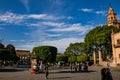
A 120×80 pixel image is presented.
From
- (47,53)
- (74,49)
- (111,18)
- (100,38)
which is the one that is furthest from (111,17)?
(47,53)

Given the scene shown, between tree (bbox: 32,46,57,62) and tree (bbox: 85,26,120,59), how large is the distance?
3070 cm

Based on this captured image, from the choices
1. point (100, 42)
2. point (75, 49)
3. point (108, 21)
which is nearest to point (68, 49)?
point (75, 49)

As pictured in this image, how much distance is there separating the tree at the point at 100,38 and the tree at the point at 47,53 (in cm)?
3070

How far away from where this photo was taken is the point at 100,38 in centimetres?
7838

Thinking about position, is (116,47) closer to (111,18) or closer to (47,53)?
(47,53)

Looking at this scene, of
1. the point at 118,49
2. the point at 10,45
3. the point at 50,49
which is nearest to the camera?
the point at 50,49

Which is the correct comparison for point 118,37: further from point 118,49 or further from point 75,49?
point 75,49

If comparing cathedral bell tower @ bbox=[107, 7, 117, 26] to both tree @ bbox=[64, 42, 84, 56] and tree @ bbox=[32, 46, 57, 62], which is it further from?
tree @ bbox=[32, 46, 57, 62]

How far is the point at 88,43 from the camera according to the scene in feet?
276

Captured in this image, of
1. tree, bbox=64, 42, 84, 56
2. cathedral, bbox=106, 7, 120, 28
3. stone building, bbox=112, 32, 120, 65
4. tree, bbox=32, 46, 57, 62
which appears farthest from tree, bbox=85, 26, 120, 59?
tree, bbox=32, 46, 57, 62

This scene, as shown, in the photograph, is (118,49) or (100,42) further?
(100,42)

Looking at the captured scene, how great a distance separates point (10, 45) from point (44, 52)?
8976cm

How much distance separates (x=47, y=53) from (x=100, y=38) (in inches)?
1263

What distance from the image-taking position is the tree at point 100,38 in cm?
7862
